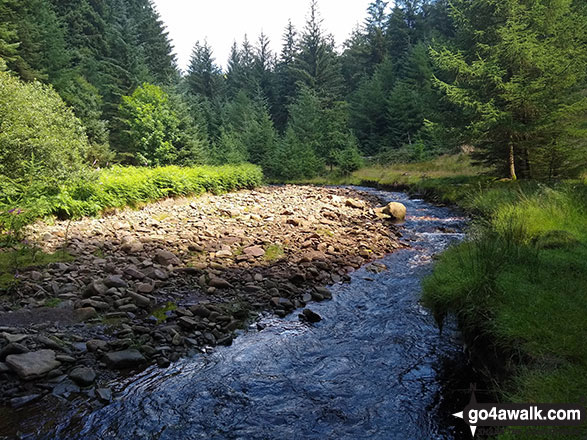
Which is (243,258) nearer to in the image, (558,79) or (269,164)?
(558,79)

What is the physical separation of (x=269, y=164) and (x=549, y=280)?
27.8 meters

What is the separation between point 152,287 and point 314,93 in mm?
41910

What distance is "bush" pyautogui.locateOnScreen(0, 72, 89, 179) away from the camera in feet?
25.9

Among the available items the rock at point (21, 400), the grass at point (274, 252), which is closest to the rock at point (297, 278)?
the grass at point (274, 252)

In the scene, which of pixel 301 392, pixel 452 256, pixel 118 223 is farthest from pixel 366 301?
pixel 118 223

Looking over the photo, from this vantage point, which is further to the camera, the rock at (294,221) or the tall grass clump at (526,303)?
the rock at (294,221)

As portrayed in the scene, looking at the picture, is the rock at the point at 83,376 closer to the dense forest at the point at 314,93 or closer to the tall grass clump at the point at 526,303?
the tall grass clump at the point at 526,303

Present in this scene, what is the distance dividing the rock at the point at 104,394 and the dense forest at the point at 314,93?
7.14m

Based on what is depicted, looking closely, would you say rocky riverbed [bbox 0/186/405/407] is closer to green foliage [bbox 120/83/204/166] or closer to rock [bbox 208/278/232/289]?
rock [bbox 208/278/232/289]

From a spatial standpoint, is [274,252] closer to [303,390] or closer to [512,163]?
[303,390]

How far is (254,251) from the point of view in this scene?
700 cm

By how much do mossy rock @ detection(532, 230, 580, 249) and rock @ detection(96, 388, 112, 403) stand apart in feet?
17.3

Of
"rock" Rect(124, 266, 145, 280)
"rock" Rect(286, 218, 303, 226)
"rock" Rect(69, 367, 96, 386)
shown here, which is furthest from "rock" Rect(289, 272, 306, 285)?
"rock" Rect(286, 218, 303, 226)

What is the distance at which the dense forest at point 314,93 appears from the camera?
10.3 m
